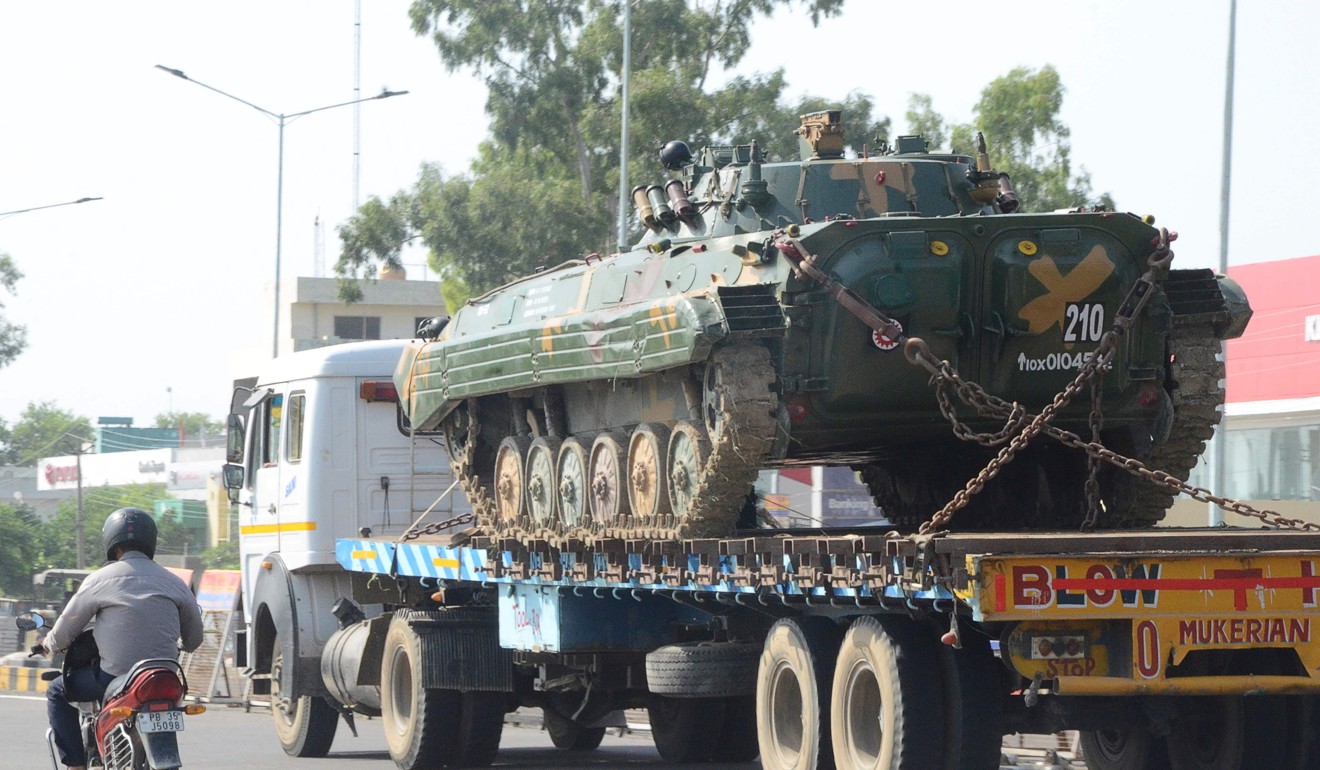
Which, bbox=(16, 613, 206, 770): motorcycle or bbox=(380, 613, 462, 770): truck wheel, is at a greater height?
bbox=(16, 613, 206, 770): motorcycle

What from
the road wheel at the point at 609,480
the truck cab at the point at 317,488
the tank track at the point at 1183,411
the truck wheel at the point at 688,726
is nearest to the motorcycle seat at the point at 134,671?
the road wheel at the point at 609,480

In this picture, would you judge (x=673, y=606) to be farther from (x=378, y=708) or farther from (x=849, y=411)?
(x=378, y=708)

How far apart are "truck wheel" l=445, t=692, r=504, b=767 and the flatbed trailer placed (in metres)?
2.45

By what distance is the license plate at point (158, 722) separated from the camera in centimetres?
873

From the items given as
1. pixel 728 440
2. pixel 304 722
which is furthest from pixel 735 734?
pixel 728 440

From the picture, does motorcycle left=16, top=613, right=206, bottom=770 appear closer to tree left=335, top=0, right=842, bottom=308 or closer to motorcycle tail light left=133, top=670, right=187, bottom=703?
motorcycle tail light left=133, top=670, right=187, bottom=703

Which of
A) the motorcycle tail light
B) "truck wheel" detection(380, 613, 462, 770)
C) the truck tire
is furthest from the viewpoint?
"truck wheel" detection(380, 613, 462, 770)

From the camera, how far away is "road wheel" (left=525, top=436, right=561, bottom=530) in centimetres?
1386

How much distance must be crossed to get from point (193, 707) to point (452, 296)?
3940 centimetres

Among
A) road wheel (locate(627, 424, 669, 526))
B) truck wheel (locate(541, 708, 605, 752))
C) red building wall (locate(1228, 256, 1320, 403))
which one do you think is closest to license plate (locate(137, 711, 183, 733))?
road wheel (locate(627, 424, 669, 526))

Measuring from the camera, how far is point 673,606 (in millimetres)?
12320

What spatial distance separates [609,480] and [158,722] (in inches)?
179

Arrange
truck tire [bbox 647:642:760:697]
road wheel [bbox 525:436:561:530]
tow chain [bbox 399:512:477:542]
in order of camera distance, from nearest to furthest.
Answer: truck tire [bbox 647:642:760:697] < road wheel [bbox 525:436:561:530] < tow chain [bbox 399:512:477:542]

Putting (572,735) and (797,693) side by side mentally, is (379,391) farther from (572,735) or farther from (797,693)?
(797,693)
